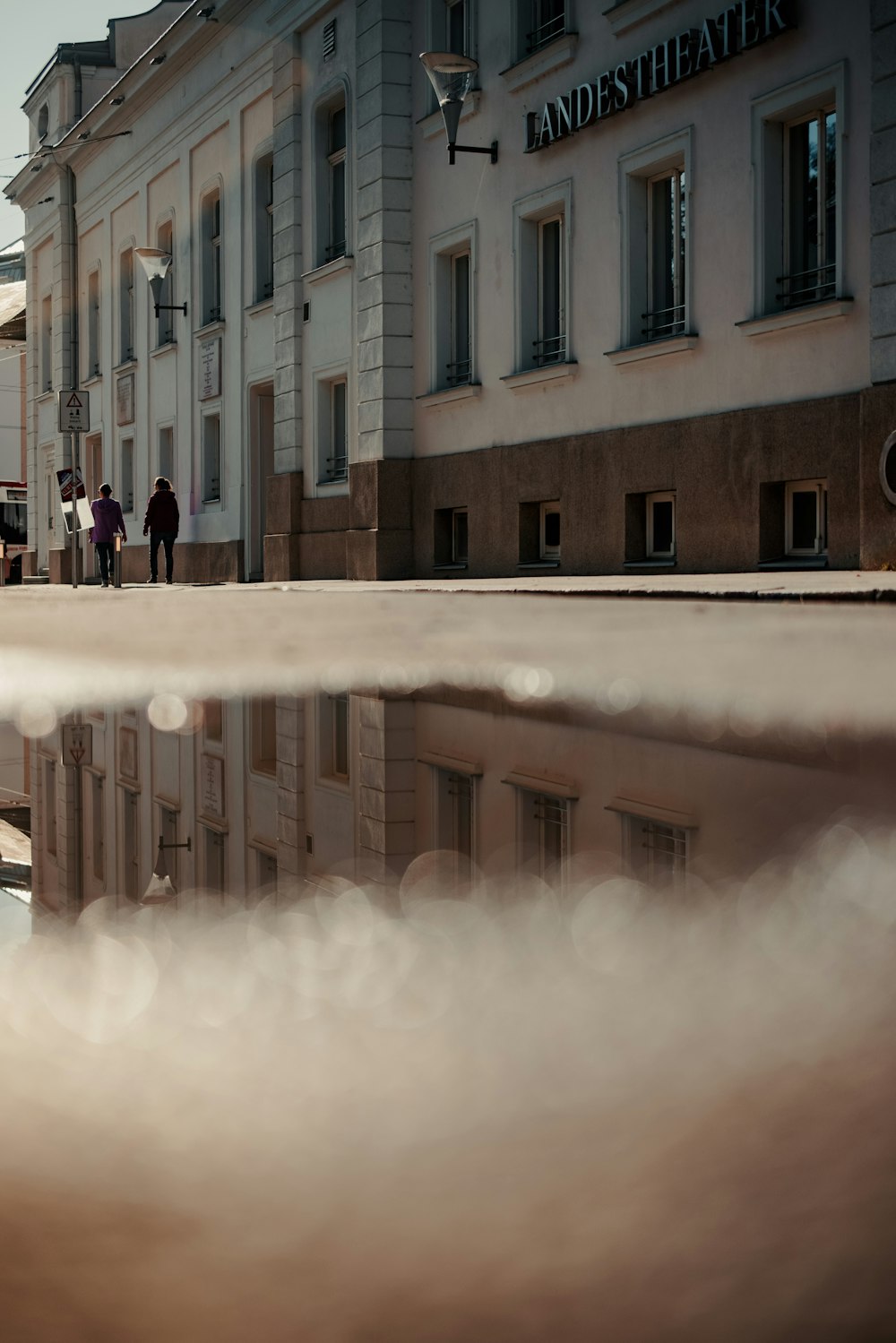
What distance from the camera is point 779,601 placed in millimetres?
8359

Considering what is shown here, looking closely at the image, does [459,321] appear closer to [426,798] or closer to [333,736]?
[333,736]

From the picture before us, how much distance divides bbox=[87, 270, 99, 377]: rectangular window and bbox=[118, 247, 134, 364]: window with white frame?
1763mm

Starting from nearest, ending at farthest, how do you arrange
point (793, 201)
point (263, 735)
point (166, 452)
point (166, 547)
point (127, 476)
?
point (263, 735), point (793, 201), point (166, 547), point (166, 452), point (127, 476)

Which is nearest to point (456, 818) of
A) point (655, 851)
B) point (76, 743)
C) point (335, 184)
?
point (655, 851)

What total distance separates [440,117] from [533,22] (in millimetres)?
2040

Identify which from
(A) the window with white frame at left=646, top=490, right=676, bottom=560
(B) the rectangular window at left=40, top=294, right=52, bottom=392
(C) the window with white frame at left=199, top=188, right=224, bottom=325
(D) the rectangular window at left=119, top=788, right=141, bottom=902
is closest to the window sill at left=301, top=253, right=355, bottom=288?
(C) the window with white frame at left=199, top=188, right=224, bottom=325

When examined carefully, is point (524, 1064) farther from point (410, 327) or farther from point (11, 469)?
point (11, 469)

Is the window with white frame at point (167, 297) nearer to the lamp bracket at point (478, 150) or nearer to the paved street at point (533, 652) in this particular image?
the lamp bracket at point (478, 150)

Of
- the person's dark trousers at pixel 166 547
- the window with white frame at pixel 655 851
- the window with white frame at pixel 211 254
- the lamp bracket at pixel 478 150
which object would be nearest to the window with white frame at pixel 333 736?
the window with white frame at pixel 655 851

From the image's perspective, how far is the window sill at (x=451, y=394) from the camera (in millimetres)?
18497

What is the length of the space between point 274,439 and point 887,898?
22.7m

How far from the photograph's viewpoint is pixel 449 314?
771 inches

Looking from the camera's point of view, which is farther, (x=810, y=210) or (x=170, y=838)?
(x=810, y=210)

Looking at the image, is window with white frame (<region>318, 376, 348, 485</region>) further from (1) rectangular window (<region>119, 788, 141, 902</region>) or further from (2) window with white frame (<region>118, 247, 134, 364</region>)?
(1) rectangular window (<region>119, 788, 141, 902</region>)
